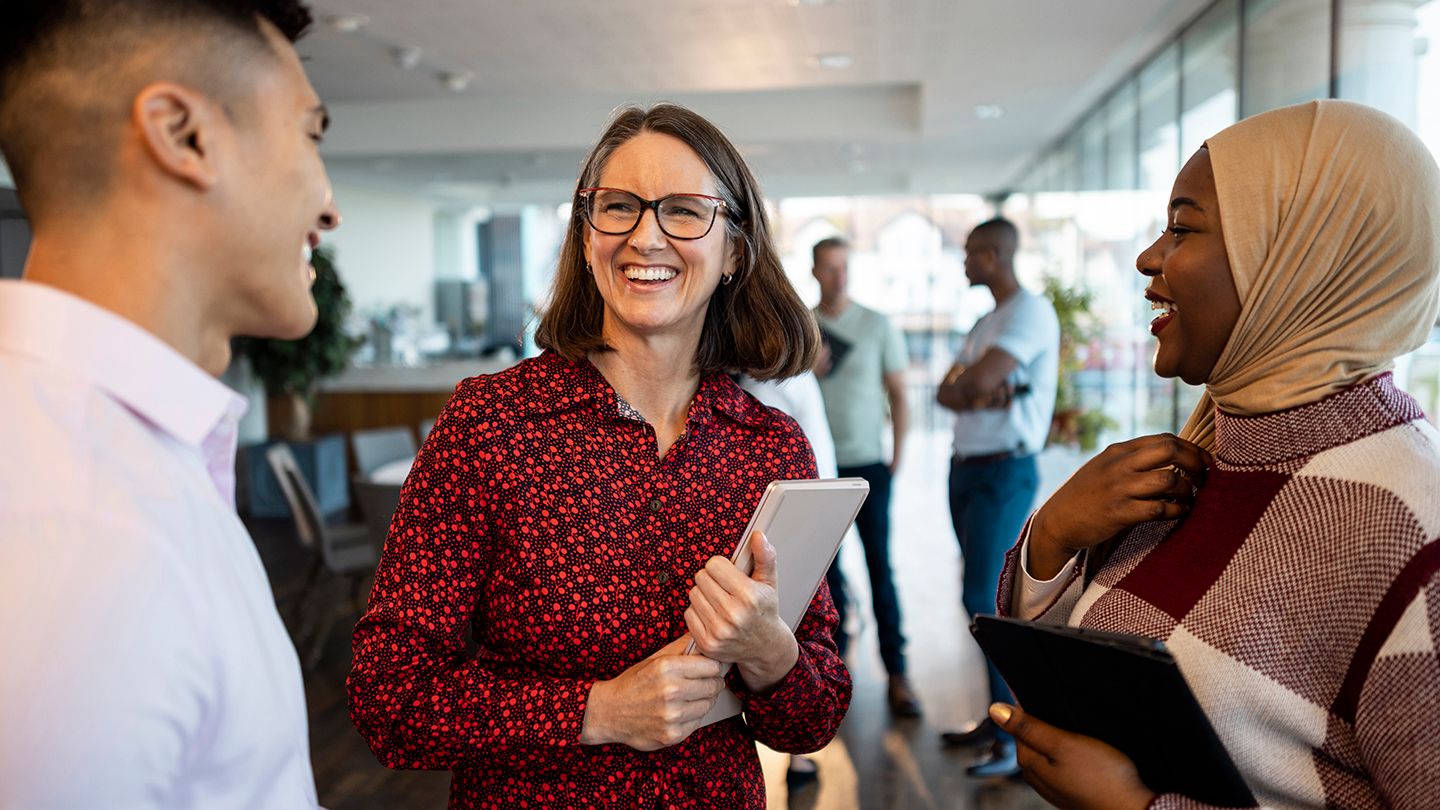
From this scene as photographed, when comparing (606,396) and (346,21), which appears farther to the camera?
(346,21)

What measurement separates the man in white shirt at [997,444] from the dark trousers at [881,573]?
0.42 meters

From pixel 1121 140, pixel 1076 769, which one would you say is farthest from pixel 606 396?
pixel 1121 140

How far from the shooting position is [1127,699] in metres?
1.07

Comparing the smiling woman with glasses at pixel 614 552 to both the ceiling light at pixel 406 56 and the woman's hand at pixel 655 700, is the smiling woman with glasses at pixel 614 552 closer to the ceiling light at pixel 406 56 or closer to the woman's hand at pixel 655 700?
the woman's hand at pixel 655 700

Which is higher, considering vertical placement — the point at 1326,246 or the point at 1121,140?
the point at 1121,140

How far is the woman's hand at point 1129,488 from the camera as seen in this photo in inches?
47.7

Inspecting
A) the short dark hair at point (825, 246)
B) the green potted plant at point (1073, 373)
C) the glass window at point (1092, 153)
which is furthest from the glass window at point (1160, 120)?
the short dark hair at point (825, 246)

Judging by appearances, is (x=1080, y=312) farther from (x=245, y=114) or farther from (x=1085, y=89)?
(x=245, y=114)

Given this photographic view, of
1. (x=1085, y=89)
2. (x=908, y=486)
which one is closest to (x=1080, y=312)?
(x=1085, y=89)

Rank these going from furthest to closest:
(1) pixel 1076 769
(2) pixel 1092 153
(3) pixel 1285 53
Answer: (2) pixel 1092 153 < (3) pixel 1285 53 < (1) pixel 1076 769

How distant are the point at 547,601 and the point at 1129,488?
0.69 m

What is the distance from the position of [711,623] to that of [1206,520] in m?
0.54

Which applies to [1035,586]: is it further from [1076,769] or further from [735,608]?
[735,608]

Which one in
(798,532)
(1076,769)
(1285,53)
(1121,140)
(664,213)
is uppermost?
(1121,140)
